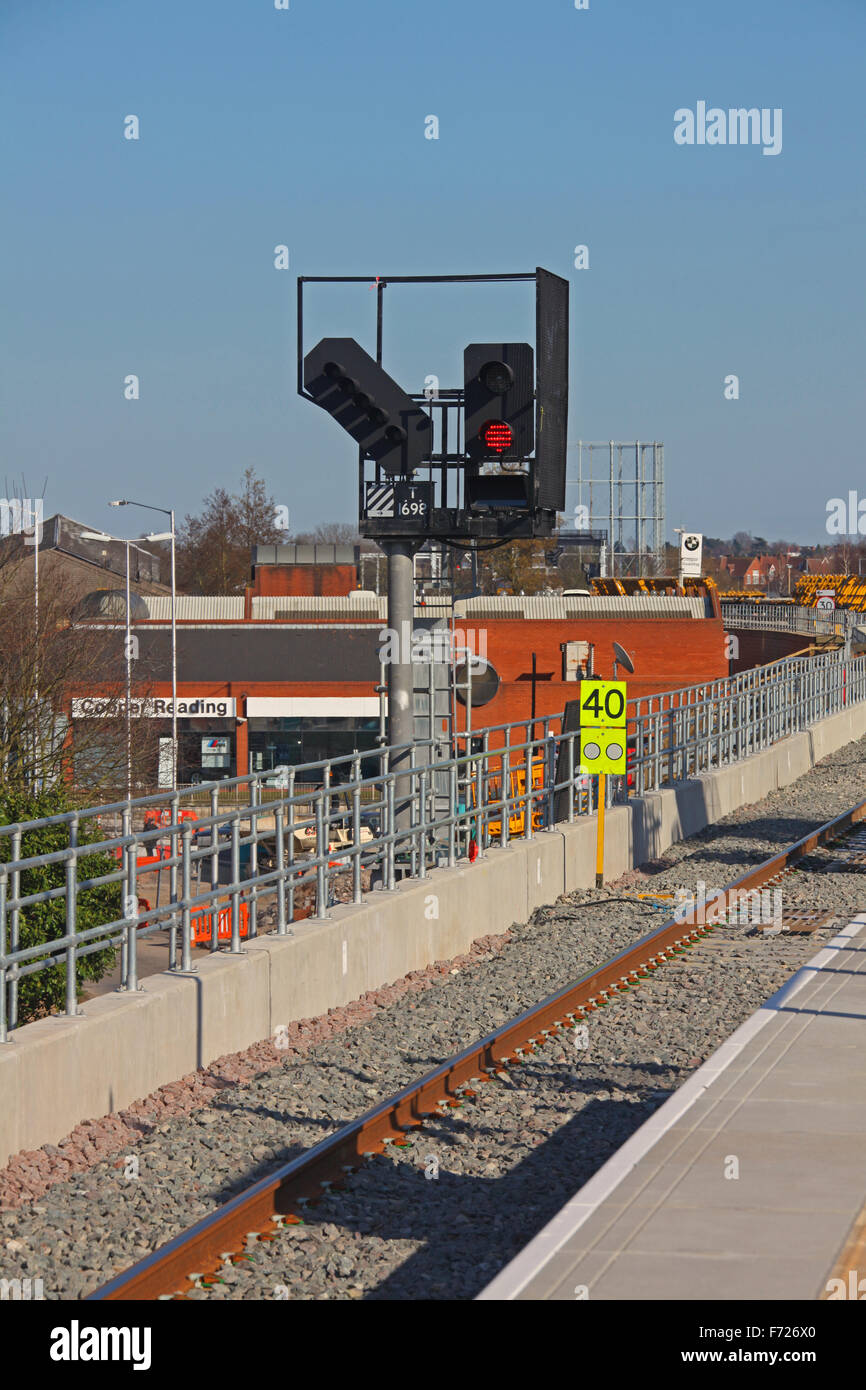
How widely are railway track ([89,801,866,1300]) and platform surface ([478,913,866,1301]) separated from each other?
1.32 m

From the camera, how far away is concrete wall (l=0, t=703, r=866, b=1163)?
8.22 metres

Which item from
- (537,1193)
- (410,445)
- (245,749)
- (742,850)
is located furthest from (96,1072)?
(245,749)

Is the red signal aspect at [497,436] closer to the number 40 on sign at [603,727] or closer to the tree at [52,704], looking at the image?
the number 40 on sign at [603,727]

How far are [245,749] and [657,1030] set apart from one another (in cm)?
5650

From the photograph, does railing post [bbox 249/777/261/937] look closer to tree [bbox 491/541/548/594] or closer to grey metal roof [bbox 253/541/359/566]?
grey metal roof [bbox 253/541/359/566]

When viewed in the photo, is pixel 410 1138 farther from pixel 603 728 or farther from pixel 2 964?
pixel 603 728

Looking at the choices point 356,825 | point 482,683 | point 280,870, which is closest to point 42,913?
point 356,825

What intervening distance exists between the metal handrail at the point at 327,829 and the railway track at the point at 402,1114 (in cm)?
172

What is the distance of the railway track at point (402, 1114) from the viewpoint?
6336 mm

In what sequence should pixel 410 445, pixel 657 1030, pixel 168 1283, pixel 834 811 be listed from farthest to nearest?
pixel 834 811, pixel 410 445, pixel 657 1030, pixel 168 1283

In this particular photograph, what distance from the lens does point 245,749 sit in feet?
219

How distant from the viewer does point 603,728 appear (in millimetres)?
17938

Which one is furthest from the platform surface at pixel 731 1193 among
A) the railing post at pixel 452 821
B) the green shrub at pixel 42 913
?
the green shrub at pixel 42 913
